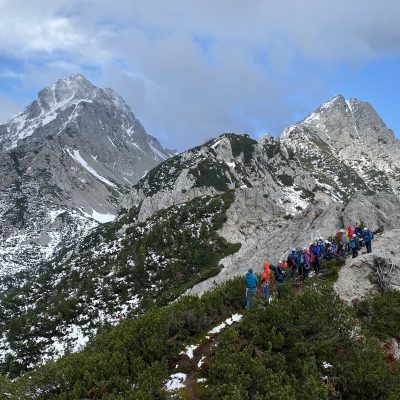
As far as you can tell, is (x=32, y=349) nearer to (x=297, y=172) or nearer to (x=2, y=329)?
(x=2, y=329)

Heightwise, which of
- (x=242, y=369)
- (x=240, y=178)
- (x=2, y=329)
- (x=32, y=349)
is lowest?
(x=242, y=369)

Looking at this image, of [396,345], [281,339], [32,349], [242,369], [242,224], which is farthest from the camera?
[242,224]

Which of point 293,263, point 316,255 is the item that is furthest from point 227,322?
point 316,255

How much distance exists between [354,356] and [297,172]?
439 ft

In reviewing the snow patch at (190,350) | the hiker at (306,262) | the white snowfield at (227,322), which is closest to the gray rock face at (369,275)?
the hiker at (306,262)

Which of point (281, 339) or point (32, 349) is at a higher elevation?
point (32, 349)

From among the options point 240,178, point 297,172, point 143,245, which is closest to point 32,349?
point 143,245

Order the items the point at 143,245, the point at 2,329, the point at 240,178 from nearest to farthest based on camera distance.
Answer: the point at 2,329 < the point at 143,245 < the point at 240,178

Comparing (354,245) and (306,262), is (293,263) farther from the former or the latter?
(354,245)

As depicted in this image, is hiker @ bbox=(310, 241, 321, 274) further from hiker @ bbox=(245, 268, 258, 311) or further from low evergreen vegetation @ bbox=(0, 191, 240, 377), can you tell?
low evergreen vegetation @ bbox=(0, 191, 240, 377)

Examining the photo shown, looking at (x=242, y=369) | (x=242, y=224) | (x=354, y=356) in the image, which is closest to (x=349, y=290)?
(x=354, y=356)

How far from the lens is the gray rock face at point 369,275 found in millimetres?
20078

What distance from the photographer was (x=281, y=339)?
553 inches

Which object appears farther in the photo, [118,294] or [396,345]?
[118,294]
